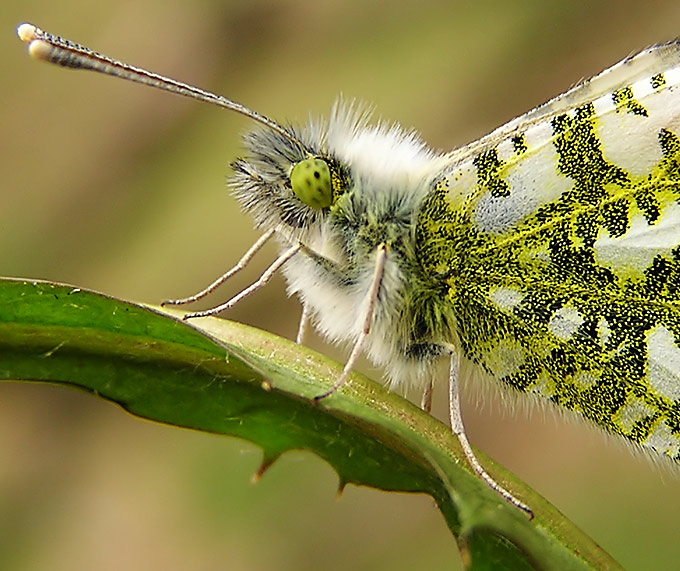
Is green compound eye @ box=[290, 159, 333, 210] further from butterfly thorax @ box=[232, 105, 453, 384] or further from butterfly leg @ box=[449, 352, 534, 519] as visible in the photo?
butterfly leg @ box=[449, 352, 534, 519]

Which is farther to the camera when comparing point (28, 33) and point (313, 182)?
point (313, 182)

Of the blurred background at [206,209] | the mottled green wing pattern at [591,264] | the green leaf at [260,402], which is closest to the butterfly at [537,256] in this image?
the mottled green wing pattern at [591,264]

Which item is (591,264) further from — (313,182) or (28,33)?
(28,33)

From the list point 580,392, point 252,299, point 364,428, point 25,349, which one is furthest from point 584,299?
point 252,299

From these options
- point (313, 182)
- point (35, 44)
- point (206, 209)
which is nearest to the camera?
point (35, 44)

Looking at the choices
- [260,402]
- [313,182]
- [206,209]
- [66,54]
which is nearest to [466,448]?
[260,402]

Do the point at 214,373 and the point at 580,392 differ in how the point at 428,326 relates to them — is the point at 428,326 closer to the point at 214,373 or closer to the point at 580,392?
the point at 580,392
